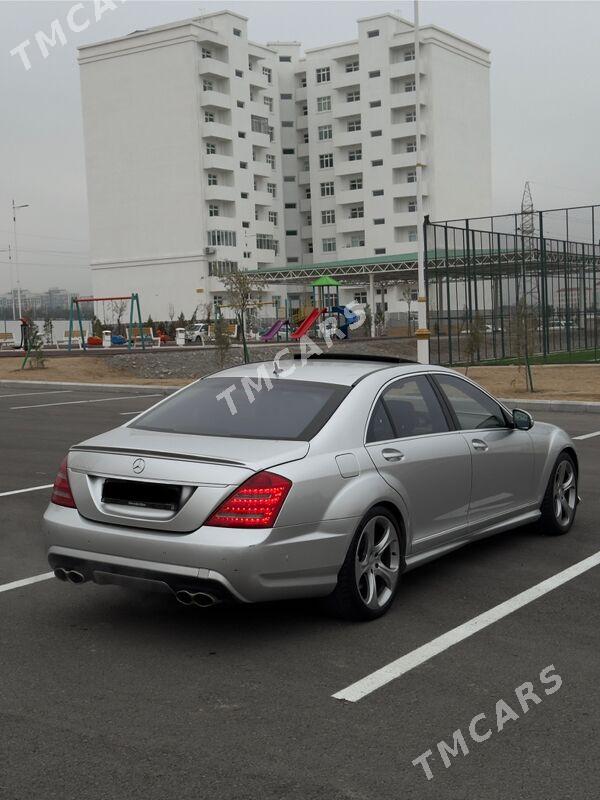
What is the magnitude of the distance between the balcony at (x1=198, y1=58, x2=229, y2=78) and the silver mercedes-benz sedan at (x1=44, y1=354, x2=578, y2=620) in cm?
8347

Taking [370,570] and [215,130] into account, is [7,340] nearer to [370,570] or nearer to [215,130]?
[215,130]

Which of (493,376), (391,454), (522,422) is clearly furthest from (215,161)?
(391,454)

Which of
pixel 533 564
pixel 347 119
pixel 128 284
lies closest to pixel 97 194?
pixel 128 284

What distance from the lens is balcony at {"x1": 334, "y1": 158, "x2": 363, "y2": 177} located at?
95188mm

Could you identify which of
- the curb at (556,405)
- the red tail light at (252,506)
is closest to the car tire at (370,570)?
the red tail light at (252,506)

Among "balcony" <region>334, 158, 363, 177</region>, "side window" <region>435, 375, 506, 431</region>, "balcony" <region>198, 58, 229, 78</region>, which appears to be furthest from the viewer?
"balcony" <region>334, 158, 363, 177</region>

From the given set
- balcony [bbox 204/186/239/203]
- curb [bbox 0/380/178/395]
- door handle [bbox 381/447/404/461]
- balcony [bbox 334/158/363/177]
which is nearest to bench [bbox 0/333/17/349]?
curb [bbox 0/380/178/395]

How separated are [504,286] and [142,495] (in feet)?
110

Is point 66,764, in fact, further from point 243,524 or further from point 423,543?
point 423,543

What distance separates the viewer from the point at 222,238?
87250 mm

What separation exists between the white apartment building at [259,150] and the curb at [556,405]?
66.9 metres

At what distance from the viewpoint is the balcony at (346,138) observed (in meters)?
94.6

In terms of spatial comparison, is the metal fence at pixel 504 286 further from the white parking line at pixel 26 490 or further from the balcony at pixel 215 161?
the balcony at pixel 215 161

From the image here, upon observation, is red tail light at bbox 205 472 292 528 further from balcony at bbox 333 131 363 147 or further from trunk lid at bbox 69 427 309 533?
balcony at bbox 333 131 363 147
